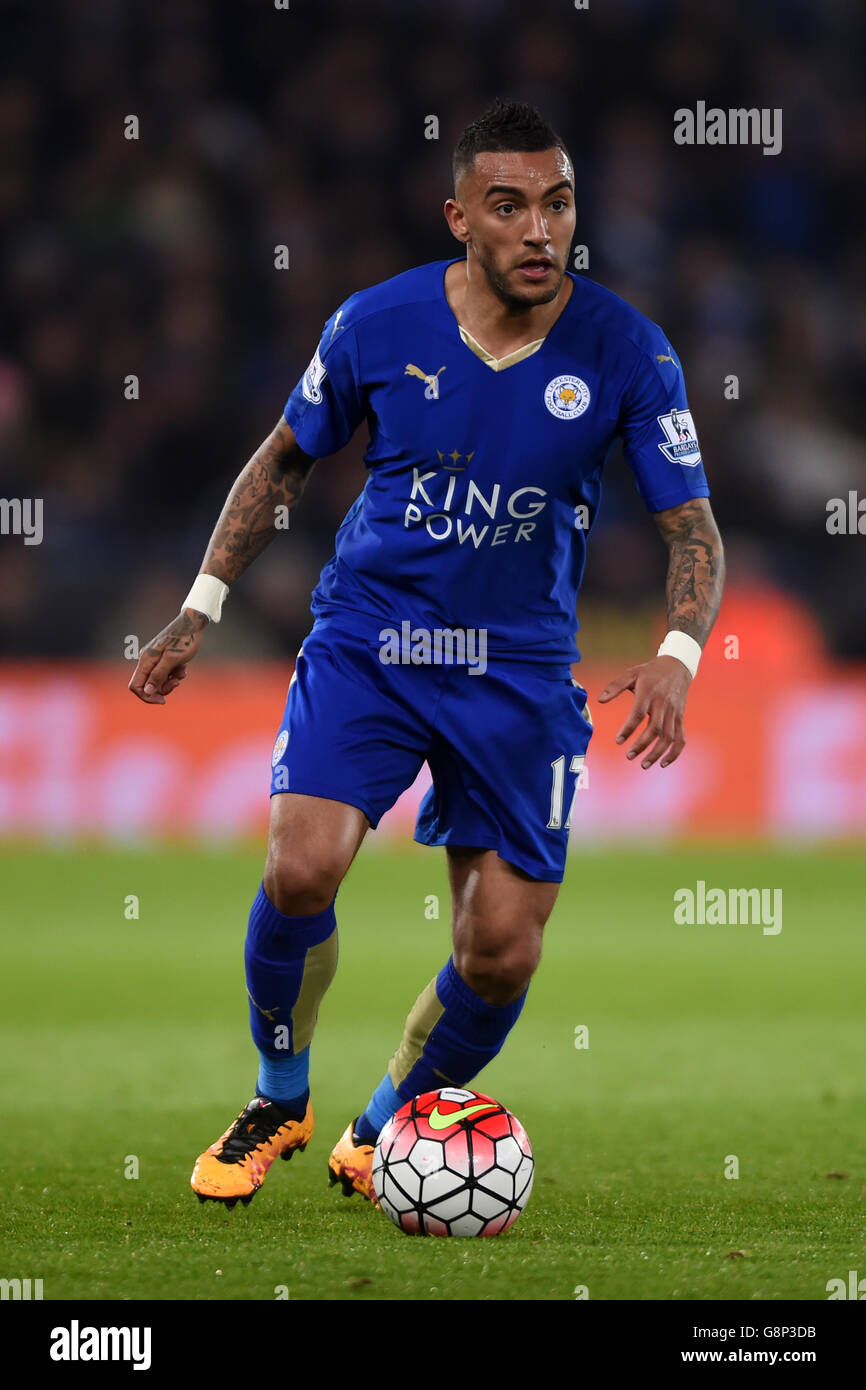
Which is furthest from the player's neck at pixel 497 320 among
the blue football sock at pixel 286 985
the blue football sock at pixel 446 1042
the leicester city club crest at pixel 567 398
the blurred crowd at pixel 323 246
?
the blurred crowd at pixel 323 246

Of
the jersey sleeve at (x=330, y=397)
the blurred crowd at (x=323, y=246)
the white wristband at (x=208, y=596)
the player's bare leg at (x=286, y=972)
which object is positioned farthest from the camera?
the blurred crowd at (x=323, y=246)

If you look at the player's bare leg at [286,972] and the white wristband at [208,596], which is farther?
the white wristband at [208,596]

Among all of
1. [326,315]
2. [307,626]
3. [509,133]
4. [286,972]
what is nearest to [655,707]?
[286,972]

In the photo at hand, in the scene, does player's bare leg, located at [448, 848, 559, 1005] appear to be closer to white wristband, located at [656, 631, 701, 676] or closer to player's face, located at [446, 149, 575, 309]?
white wristband, located at [656, 631, 701, 676]

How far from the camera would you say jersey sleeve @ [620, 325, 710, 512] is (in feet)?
12.5

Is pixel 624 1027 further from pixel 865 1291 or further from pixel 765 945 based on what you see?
pixel 865 1291

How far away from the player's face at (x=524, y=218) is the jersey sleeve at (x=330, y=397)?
1.19 feet

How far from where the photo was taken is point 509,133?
148 inches

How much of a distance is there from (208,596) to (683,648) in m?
1.08

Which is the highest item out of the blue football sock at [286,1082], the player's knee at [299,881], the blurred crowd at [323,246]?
the blurred crowd at [323,246]

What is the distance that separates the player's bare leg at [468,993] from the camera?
12.8 ft

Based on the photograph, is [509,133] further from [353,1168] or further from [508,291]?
[353,1168]

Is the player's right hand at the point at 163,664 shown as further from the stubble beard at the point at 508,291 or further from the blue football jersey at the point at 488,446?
the stubble beard at the point at 508,291

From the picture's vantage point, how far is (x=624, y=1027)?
6.46 m
